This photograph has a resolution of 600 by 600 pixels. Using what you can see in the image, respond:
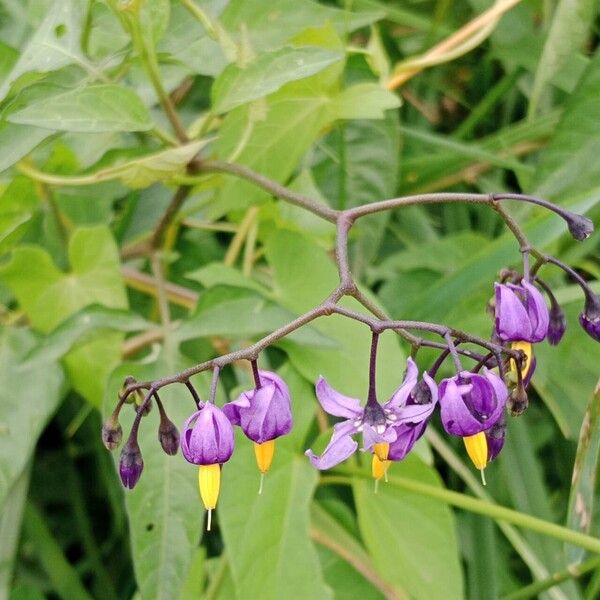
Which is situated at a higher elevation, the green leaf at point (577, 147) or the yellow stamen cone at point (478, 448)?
the yellow stamen cone at point (478, 448)

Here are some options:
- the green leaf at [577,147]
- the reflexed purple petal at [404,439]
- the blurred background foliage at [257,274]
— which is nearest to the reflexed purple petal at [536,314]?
the reflexed purple petal at [404,439]

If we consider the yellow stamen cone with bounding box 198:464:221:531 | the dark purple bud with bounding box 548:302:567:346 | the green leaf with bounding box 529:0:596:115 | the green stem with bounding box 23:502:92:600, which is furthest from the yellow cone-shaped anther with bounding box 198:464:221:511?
the green leaf with bounding box 529:0:596:115

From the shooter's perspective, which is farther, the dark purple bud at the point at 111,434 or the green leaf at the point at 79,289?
the green leaf at the point at 79,289

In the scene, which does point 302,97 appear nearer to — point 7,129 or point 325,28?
point 325,28

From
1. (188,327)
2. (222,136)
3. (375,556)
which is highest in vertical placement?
(222,136)

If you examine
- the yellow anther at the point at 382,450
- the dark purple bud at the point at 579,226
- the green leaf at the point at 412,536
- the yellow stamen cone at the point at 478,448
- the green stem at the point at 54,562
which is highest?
the dark purple bud at the point at 579,226

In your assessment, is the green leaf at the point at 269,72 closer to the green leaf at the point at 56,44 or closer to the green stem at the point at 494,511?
the green leaf at the point at 56,44

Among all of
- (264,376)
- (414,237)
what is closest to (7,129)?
(264,376)
